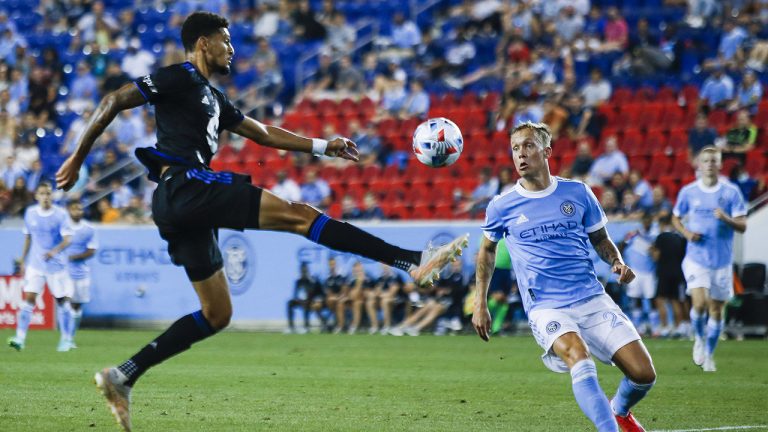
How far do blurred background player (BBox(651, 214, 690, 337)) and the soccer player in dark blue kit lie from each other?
39.1ft

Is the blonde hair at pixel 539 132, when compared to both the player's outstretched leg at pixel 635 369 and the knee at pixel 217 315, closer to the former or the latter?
the player's outstretched leg at pixel 635 369

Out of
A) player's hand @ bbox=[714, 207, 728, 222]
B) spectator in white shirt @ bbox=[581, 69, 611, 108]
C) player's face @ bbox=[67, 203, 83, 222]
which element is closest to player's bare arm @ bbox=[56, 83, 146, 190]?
player's hand @ bbox=[714, 207, 728, 222]

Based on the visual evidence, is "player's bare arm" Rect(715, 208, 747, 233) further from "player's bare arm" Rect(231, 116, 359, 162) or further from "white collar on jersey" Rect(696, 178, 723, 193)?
"player's bare arm" Rect(231, 116, 359, 162)

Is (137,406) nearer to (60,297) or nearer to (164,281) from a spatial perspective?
(60,297)

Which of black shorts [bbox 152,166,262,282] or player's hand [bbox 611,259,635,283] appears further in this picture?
player's hand [bbox 611,259,635,283]

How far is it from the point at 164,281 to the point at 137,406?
1201 cm

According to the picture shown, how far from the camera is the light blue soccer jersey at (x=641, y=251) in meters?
19.0

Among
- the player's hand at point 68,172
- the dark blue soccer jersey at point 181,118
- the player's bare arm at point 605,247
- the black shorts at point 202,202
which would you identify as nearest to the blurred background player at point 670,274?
the player's bare arm at point 605,247

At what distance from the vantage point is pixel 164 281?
21.5 meters

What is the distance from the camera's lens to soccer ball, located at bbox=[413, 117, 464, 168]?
27.8 feet

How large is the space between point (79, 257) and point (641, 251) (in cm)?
907

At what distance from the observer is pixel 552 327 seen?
7.24 meters

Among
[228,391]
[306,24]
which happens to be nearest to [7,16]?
[306,24]

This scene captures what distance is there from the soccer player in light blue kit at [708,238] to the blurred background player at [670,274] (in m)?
4.82
